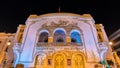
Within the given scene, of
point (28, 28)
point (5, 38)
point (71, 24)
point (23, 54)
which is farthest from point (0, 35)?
point (71, 24)

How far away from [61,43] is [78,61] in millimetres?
3837

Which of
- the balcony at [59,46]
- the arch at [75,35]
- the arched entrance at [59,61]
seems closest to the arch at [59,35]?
the arch at [75,35]

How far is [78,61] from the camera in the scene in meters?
25.1

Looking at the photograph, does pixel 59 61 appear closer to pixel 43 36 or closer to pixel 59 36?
pixel 59 36

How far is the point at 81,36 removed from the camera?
93.0 ft

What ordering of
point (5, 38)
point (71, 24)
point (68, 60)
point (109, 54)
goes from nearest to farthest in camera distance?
point (68, 60) < point (109, 54) < point (71, 24) < point (5, 38)

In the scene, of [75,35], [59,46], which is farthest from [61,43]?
[75,35]

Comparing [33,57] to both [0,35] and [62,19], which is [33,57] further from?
[0,35]

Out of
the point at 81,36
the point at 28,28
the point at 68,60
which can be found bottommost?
the point at 68,60

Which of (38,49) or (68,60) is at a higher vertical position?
(38,49)

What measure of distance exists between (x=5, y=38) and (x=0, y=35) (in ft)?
4.77

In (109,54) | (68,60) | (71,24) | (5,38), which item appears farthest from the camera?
(5,38)

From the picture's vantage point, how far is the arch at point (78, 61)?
24697 mm

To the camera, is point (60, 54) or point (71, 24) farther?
point (71, 24)
